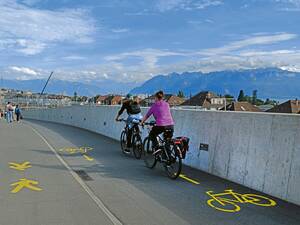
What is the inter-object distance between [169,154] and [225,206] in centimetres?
284

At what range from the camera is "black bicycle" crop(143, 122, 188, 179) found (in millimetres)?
8805

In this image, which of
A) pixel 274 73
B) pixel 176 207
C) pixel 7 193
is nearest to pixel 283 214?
Result: pixel 176 207

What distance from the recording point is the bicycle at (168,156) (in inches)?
346

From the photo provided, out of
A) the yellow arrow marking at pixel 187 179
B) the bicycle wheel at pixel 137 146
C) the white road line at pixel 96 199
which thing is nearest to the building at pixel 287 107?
the yellow arrow marking at pixel 187 179

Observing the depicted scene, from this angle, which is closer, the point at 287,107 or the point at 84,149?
the point at 287,107

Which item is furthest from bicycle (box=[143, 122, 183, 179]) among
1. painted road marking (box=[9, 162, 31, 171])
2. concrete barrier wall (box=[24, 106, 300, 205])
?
painted road marking (box=[9, 162, 31, 171])

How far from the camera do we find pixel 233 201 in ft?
22.5

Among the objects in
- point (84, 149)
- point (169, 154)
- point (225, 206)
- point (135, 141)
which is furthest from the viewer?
point (84, 149)

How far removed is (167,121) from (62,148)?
18.6 ft

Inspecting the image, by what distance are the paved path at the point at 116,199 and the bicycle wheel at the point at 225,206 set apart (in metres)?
0.10

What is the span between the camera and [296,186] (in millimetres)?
6734

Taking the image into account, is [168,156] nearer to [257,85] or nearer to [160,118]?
[160,118]

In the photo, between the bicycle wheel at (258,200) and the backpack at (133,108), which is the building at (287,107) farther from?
the backpack at (133,108)

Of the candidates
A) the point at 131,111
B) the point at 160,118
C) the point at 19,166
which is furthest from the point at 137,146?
→ the point at 19,166
